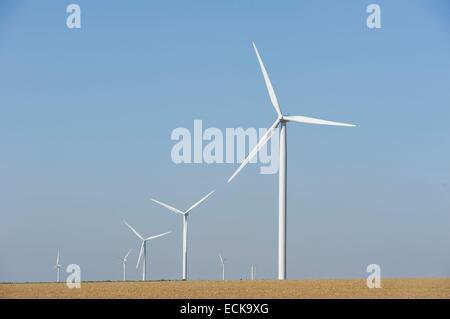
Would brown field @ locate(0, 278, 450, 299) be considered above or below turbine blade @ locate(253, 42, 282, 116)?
below

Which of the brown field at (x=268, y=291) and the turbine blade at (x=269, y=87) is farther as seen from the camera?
the turbine blade at (x=269, y=87)

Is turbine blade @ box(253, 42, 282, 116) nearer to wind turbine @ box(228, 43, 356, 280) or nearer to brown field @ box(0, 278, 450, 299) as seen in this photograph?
wind turbine @ box(228, 43, 356, 280)

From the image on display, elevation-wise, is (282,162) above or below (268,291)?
above

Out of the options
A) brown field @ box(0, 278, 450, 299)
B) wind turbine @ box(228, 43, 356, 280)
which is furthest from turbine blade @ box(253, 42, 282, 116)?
brown field @ box(0, 278, 450, 299)

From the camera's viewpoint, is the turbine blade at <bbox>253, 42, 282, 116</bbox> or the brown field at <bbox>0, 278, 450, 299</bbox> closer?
the brown field at <bbox>0, 278, 450, 299</bbox>

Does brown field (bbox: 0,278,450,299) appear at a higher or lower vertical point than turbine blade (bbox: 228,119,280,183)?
lower

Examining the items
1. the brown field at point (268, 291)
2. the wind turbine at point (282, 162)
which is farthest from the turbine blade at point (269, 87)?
the brown field at point (268, 291)

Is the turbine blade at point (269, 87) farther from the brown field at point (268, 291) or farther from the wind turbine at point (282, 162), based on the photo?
the brown field at point (268, 291)

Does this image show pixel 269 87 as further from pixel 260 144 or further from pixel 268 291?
pixel 268 291

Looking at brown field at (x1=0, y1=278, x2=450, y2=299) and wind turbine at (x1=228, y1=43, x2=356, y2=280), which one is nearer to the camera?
brown field at (x1=0, y1=278, x2=450, y2=299)

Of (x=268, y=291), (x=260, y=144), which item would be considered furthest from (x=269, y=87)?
(x=268, y=291)

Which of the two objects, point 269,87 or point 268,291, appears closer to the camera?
point 268,291
